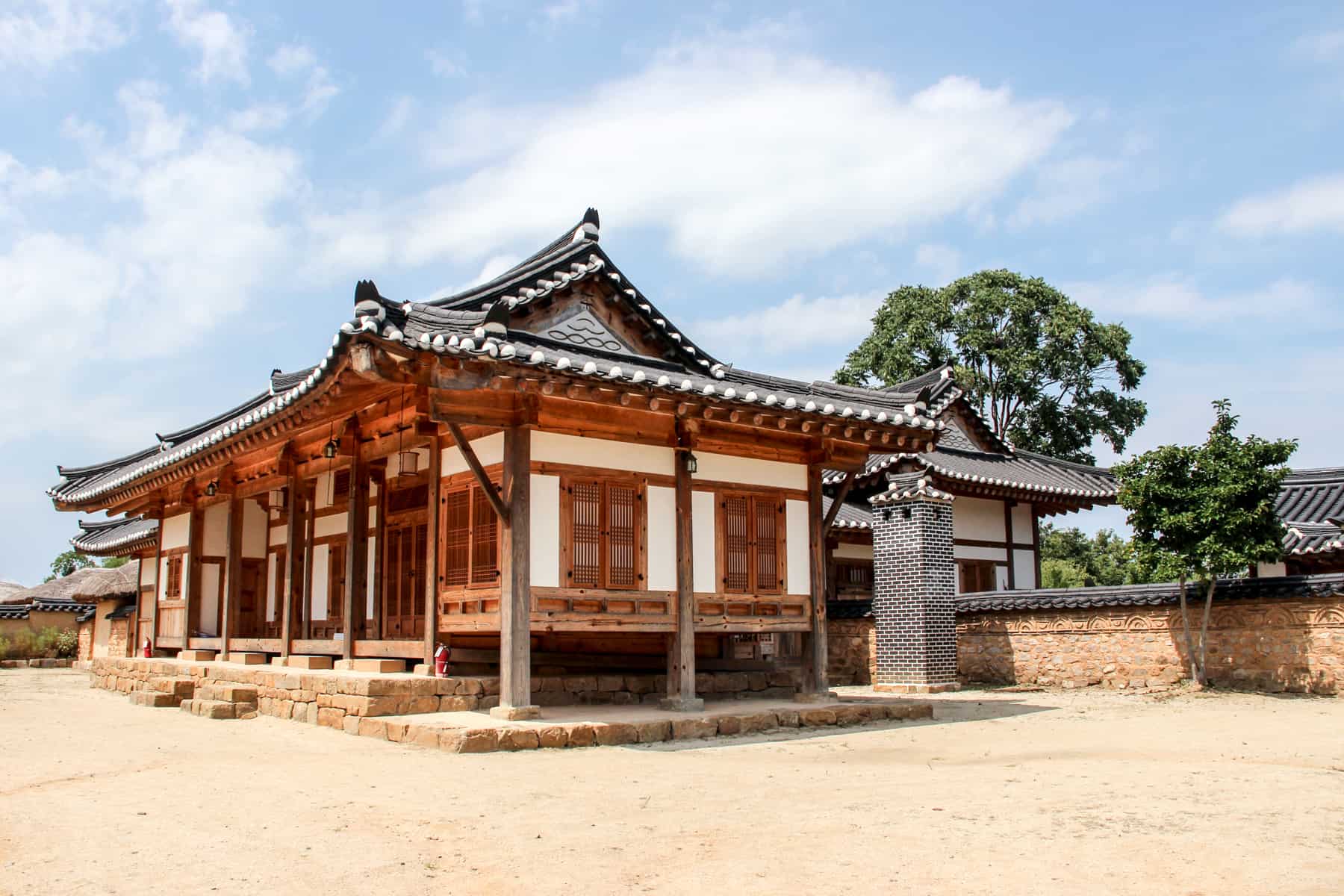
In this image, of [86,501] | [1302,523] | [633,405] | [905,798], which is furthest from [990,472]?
[86,501]

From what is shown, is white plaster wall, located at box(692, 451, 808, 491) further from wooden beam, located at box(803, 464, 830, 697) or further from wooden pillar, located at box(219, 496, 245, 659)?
wooden pillar, located at box(219, 496, 245, 659)

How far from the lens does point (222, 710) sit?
12.9m

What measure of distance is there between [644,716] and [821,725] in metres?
2.39

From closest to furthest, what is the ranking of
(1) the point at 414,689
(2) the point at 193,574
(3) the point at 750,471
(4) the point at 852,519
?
(1) the point at 414,689, (3) the point at 750,471, (2) the point at 193,574, (4) the point at 852,519

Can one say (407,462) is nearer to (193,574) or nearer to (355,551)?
(355,551)

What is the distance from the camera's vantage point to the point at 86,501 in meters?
20.7

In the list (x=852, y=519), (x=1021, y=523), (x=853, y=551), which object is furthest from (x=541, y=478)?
(x=1021, y=523)

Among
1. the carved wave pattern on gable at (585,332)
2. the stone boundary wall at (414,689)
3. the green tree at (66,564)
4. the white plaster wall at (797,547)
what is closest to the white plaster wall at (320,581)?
the stone boundary wall at (414,689)

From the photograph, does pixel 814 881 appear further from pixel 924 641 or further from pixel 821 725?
pixel 924 641

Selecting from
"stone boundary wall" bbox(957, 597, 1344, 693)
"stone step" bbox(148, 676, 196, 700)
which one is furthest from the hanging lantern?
"stone boundary wall" bbox(957, 597, 1344, 693)

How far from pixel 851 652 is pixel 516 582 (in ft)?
36.3

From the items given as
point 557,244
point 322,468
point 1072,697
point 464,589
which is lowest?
point 1072,697

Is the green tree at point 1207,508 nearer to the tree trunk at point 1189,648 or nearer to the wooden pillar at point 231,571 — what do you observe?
the tree trunk at point 1189,648

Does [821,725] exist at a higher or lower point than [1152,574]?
lower
